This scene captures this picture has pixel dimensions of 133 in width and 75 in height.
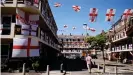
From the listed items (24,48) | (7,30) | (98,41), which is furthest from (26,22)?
(98,41)

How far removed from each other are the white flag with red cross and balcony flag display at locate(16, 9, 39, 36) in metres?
0.86

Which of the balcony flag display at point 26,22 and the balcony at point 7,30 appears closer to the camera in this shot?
the balcony flag display at point 26,22

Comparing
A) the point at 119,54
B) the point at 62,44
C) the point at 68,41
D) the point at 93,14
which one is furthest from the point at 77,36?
the point at 93,14

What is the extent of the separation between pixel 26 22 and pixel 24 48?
9.53 ft

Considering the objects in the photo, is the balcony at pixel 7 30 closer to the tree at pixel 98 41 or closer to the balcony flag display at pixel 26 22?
the balcony flag display at pixel 26 22

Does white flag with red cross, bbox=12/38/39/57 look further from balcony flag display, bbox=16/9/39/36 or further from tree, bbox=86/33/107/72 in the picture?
tree, bbox=86/33/107/72

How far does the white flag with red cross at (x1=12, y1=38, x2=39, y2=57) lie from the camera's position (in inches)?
822

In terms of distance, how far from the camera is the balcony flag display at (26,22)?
22.1 meters

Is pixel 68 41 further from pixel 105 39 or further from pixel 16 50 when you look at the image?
pixel 16 50

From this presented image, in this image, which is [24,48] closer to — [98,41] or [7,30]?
[7,30]

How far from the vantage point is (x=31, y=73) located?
2089 cm

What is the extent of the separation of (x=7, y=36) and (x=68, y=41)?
90112 mm

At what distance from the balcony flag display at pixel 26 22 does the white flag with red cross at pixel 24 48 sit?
0.86 metres

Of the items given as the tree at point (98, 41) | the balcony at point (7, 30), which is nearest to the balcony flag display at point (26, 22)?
the balcony at point (7, 30)
